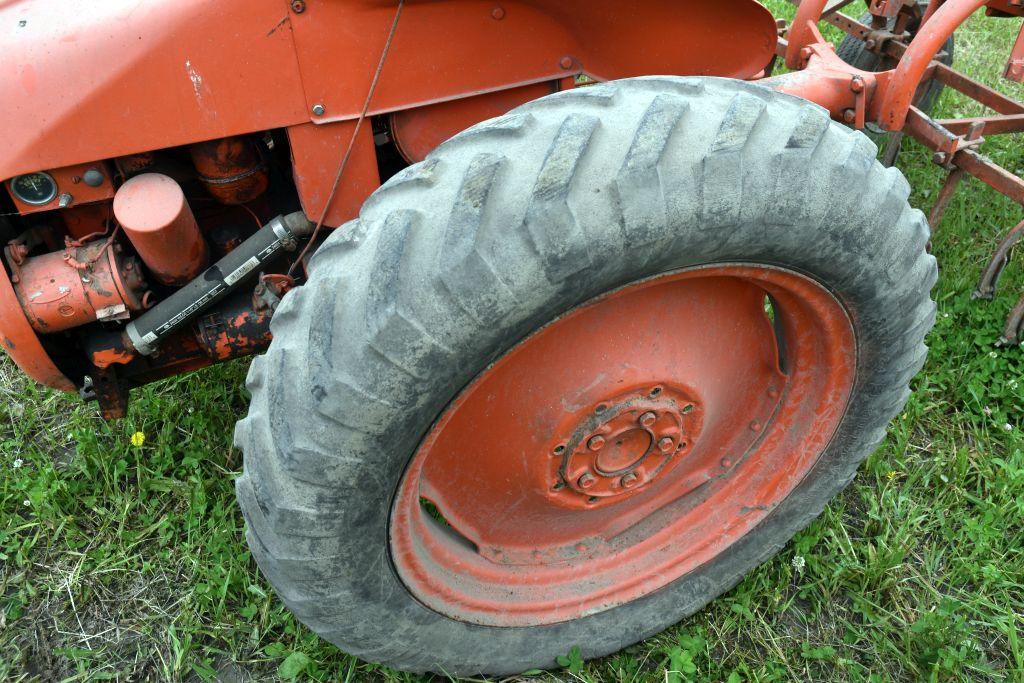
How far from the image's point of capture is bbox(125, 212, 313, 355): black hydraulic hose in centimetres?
173

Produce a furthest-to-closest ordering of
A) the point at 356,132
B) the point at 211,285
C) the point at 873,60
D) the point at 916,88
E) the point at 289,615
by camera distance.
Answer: the point at 873,60, the point at 916,88, the point at 289,615, the point at 211,285, the point at 356,132

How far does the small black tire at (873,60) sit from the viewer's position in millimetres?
3545

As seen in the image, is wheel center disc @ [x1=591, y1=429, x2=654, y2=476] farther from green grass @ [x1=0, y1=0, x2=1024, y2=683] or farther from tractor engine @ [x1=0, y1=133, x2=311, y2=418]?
tractor engine @ [x1=0, y1=133, x2=311, y2=418]

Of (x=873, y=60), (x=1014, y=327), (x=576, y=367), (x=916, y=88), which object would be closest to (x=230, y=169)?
(x=576, y=367)

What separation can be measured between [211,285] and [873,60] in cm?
314

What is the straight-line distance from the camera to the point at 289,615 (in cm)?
215

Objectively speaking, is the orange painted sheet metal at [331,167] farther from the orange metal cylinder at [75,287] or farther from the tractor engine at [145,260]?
the orange metal cylinder at [75,287]

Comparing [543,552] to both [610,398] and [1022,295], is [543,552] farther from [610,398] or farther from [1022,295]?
[1022,295]

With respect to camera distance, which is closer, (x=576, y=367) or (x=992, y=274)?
(x=576, y=367)

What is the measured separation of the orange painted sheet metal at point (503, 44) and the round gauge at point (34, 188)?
0.55 metres

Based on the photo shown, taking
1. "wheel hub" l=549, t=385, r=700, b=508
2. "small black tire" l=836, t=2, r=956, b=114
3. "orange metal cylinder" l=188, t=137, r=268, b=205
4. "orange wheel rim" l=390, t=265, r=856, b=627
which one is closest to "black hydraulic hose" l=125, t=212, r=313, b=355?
"orange metal cylinder" l=188, t=137, r=268, b=205

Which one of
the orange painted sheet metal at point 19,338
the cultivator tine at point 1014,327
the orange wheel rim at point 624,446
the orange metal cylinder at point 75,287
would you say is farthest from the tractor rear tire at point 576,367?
the cultivator tine at point 1014,327

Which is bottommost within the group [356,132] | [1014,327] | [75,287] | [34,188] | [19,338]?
[1014,327]

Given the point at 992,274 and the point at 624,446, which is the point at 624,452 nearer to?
the point at 624,446
